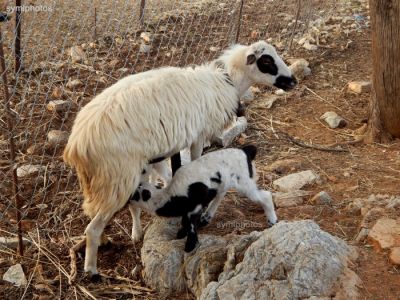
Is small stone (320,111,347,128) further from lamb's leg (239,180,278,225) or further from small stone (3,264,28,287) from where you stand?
small stone (3,264,28,287)

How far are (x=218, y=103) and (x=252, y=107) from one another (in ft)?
7.07

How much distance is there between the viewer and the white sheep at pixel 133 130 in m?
3.62

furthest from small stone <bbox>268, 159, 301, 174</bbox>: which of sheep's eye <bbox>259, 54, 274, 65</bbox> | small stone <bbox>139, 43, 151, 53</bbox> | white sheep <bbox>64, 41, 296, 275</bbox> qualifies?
small stone <bbox>139, 43, 151, 53</bbox>

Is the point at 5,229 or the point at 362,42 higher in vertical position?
the point at 362,42

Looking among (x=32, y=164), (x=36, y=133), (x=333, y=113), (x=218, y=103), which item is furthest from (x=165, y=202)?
(x=333, y=113)

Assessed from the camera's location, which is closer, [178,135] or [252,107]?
[178,135]

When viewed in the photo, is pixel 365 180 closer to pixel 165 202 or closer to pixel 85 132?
pixel 165 202

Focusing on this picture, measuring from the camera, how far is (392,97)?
5340 mm

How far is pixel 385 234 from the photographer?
11.6ft

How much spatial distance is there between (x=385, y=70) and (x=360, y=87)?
4.99ft

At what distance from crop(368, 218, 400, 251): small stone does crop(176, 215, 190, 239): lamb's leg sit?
1.22 metres

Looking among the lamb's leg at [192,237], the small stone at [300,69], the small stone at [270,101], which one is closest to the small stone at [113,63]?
the small stone at [270,101]

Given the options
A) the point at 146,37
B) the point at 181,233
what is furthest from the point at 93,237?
the point at 146,37

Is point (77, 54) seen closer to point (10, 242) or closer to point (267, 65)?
point (267, 65)
